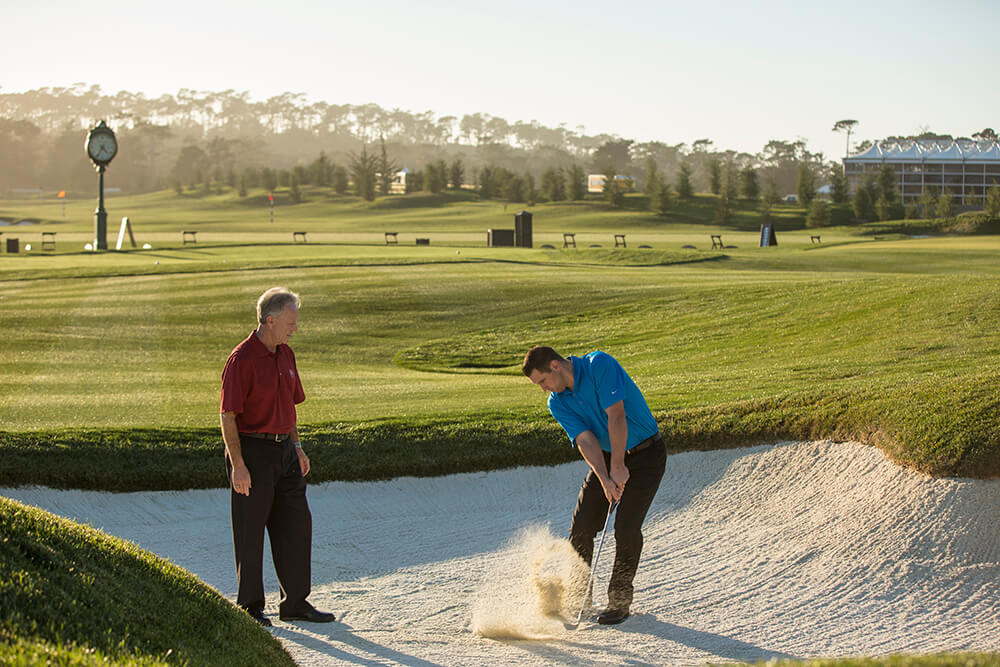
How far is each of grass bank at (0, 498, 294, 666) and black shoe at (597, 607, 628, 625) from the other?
7.34 feet

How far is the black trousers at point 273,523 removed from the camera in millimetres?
6676

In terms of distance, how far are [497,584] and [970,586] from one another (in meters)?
3.24

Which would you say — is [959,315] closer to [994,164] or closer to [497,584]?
[497,584]

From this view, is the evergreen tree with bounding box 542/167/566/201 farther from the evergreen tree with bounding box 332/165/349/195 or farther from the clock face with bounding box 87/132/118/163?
the clock face with bounding box 87/132/118/163

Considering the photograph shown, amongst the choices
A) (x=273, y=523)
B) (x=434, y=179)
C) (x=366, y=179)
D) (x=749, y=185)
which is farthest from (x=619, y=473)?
(x=434, y=179)

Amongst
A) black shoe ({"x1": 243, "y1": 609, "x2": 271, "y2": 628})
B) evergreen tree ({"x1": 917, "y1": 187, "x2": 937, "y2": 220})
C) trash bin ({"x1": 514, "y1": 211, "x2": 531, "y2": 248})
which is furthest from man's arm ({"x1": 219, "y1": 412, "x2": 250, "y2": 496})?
evergreen tree ({"x1": 917, "y1": 187, "x2": 937, "y2": 220})

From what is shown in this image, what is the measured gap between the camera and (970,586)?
23.7 feet

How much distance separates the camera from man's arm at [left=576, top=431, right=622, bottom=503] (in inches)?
262

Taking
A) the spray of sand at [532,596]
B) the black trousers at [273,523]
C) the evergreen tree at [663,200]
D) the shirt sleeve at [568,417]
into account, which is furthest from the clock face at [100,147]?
the evergreen tree at [663,200]

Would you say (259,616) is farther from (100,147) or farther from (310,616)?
(100,147)

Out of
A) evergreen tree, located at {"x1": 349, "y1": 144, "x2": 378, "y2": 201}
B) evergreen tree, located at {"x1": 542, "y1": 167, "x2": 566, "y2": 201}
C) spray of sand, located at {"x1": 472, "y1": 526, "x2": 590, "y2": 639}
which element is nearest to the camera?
spray of sand, located at {"x1": 472, "y1": 526, "x2": 590, "y2": 639}

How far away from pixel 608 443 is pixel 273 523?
2.24m

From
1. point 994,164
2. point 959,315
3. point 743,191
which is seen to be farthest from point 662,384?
point 994,164

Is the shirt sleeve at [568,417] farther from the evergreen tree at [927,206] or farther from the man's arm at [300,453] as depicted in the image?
the evergreen tree at [927,206]
